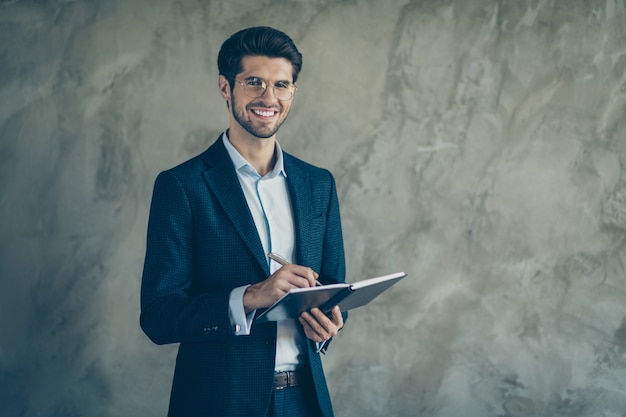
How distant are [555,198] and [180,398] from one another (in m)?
1.91

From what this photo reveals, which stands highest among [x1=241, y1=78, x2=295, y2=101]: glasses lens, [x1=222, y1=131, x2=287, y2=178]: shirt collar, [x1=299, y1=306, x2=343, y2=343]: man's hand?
[x1=241, y1=78, x2=295, y2=101]: glasses lens

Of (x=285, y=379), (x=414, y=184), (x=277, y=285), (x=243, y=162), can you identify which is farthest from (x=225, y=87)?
(x=414, y=184)

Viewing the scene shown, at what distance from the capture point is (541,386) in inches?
120

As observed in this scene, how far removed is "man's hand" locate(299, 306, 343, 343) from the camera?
1734 mm

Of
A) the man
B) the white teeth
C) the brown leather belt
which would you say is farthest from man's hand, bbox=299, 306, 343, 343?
the white teeth

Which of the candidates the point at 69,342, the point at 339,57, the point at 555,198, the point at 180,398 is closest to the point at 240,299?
the point at 180,398

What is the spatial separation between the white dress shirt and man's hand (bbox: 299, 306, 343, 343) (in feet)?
0.23

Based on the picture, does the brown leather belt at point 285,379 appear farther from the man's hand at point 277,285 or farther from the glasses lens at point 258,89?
the glasses lens at point 258,89

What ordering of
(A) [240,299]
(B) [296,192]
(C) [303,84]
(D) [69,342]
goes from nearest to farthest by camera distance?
(A) [240,299] < (B) [296,192] < (D) [69,342] < (C) [303,84]

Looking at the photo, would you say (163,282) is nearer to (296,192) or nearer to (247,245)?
(247,245)

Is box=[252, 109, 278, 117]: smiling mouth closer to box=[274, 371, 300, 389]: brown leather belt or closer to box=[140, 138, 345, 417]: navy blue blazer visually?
box=[140, 138, 345, 417]: navy blue blazer

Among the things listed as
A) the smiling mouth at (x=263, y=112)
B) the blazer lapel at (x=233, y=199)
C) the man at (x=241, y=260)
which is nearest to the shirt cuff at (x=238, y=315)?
Result: the man at (x=241, y=260)

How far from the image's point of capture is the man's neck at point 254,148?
6.42 feet

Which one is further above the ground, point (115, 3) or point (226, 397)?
point (115, 3)
